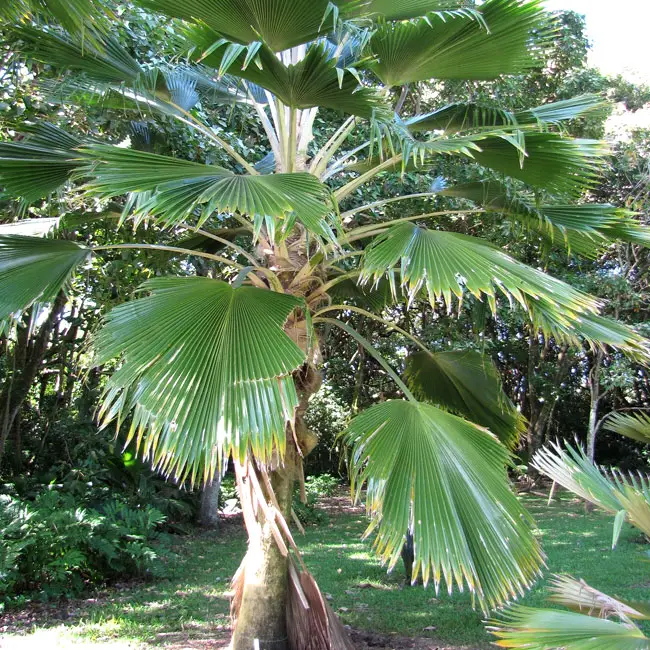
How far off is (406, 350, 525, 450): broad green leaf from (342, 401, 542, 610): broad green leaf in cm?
107

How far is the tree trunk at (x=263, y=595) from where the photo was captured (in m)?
3.62

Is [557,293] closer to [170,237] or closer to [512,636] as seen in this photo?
[512,636]

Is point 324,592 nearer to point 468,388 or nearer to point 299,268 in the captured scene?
point 468,388

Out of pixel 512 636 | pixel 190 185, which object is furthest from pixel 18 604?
pixel 512 636

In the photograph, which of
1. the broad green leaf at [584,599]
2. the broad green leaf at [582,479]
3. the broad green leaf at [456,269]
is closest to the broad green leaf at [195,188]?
the broad green leaf at [456,269]

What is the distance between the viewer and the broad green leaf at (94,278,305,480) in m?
2.43

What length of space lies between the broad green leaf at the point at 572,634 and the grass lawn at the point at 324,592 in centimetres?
125

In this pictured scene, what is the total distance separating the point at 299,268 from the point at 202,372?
137 cm

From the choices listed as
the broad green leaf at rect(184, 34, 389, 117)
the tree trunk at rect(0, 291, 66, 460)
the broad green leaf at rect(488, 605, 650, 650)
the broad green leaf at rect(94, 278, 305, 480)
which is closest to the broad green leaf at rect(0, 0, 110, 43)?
the broad green leaf at rect(184, 34, 389, 117)

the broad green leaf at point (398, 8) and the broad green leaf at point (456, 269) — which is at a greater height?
the broad green leaf at point (398, 8)

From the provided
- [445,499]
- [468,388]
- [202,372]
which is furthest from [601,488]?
[468,388]

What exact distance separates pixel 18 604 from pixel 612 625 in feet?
16.3

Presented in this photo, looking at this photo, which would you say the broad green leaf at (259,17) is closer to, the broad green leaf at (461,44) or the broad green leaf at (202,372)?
the broad green leaf at (461,44)

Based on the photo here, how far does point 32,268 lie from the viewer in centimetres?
332
